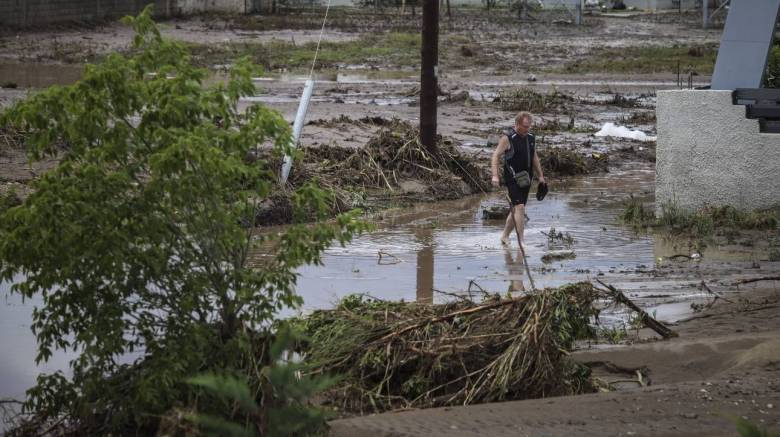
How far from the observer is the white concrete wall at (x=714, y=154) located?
1398cm

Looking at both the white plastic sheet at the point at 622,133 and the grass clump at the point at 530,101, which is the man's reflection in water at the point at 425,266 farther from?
the grass clump at the point at 530,101

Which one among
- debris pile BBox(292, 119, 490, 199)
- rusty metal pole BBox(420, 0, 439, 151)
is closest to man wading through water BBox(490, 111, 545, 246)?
debris pile BBox(292, 119, 490, 199)

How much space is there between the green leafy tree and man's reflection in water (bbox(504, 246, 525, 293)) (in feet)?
14.5

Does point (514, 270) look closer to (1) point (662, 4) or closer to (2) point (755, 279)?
(2) point (755, 279)

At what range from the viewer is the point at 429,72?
1714cm

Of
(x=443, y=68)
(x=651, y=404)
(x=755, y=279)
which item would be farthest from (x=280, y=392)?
(x=443, y=68)

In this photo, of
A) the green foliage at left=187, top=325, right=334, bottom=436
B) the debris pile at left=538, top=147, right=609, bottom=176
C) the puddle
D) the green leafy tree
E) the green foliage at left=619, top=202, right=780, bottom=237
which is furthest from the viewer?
the debris pile at left=538, top=147, right=609, bottom=176

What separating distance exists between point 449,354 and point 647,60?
110 feet

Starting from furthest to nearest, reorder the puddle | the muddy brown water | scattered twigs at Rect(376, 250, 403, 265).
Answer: scattered twigs at Rect(376, 250, 403, 265) → the puddle → the muddy brown water

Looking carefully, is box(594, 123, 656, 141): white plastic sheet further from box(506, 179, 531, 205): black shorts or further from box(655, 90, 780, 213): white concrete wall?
box(506, 179, 531, 205): black shorts

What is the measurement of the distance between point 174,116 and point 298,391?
2.53m

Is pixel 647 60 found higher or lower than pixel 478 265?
higher

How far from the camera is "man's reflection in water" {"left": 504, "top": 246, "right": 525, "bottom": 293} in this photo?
10945mm

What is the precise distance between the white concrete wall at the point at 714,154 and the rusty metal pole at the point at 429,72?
12.1 feet
